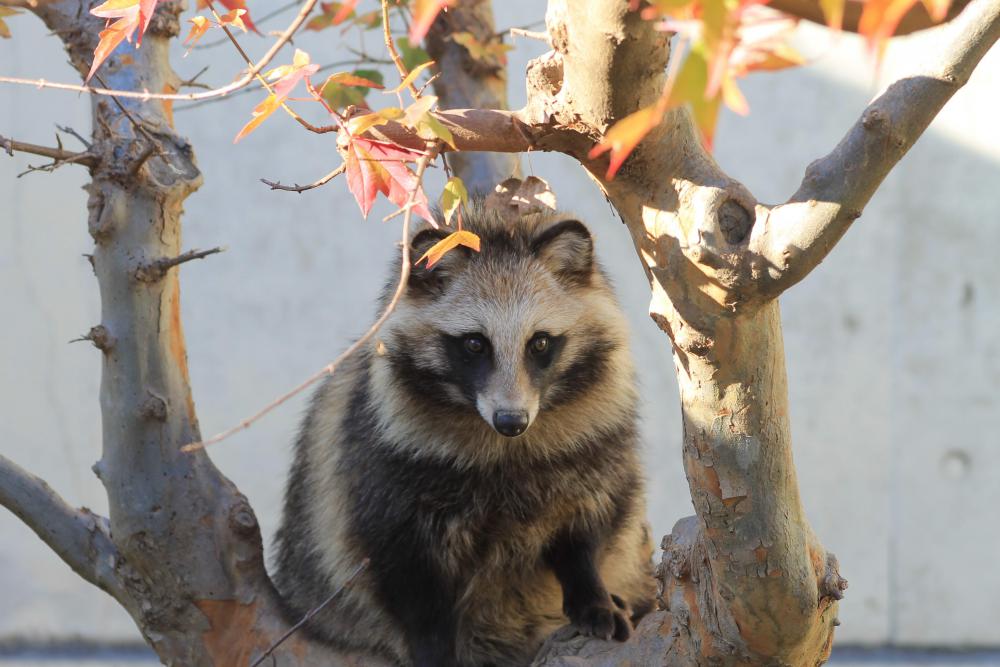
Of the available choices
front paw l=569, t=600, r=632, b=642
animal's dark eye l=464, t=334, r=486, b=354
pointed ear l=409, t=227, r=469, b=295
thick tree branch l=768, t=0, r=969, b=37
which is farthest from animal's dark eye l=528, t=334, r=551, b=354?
thick tree branch l=768, t=0, r=969, b=37

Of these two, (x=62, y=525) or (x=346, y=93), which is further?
(x=346, y=93)

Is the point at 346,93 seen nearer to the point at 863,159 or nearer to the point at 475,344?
the point at 475,344

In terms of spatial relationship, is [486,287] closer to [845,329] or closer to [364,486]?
[364,486]

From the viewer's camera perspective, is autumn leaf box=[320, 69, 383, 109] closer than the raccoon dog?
No

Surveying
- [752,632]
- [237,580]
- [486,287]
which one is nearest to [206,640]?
[237,580]

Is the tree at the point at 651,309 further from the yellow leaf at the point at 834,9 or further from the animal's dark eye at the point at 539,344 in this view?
the animal's dark eye at the point at 539,344

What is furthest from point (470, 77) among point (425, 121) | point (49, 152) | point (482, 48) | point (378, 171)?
point (425, 121)

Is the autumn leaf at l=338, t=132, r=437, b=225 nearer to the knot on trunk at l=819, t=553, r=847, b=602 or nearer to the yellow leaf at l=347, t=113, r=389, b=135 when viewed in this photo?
the yellow leaf at l=347, t=113, r=389, b=135

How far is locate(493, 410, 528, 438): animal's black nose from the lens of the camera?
8.29 feet

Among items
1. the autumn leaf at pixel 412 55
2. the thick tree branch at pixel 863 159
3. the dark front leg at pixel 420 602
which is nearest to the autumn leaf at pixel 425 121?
the thick tree branch at pixel 863 159

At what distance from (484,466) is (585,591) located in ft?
1.34

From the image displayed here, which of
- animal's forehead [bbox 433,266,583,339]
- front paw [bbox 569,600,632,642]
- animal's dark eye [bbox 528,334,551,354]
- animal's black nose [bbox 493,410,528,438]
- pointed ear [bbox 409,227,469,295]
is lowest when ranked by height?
front paw [bbox 569,600,632,642]

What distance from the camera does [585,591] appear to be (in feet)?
9.38

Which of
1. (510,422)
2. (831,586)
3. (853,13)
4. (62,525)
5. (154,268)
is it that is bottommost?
(62,525)
